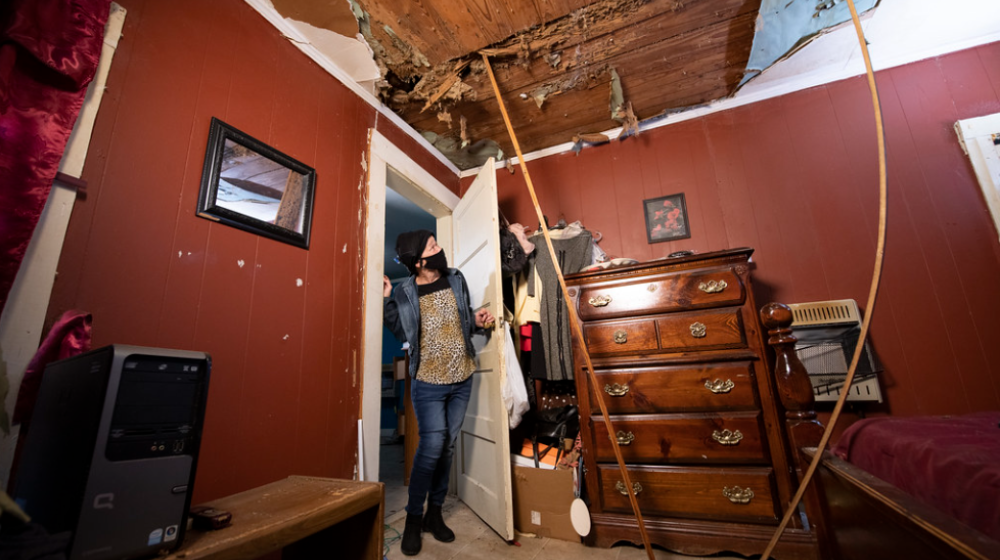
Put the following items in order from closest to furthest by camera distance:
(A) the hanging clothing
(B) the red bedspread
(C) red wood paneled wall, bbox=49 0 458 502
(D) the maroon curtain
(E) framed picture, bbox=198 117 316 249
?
(B) the red bedspread < (D) the maroon curtain < (C) red wood paneled wall, bbox=49 0 458 502 < (E) framed picture, bbox=198 117 316 249 < (A) the hanging clothing

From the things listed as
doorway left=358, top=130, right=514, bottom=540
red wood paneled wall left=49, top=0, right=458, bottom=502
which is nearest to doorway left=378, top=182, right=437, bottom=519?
doorway left=358, top=130, right=514, bottom=540

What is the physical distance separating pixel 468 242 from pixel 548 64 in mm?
1188

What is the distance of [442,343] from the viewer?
1.98m

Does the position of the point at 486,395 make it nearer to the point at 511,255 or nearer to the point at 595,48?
the point at 511,255

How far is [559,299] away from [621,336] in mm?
522

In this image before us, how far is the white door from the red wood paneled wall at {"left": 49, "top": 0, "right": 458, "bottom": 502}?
2.26 ft

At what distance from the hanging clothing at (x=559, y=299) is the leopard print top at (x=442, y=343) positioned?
469mm

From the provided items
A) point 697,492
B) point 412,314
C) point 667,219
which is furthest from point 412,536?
point 667,219

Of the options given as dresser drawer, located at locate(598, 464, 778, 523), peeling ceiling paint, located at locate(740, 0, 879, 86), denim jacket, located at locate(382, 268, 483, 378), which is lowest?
dresser drawer, located at locate(598, 464, 778, 523)

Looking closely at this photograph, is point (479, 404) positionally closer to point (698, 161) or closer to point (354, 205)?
point (354, 205)

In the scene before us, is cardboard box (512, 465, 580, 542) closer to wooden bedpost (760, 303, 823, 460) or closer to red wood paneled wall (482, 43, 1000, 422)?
wooden bedpost (760, 303, 823, 460)

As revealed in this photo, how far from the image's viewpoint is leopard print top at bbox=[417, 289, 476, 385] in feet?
6.30

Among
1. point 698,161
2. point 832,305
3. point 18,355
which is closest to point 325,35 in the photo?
point 18,355

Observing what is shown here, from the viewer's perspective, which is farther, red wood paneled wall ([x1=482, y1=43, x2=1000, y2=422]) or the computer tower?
red wood paneled wall ([x1=482, y1=43, x2=1000, y2=422])
